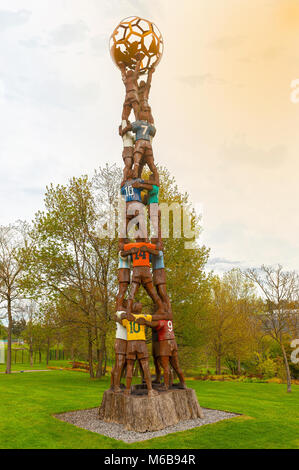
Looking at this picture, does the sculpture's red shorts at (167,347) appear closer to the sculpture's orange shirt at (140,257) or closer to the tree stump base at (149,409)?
the tree stump base at (149,409)

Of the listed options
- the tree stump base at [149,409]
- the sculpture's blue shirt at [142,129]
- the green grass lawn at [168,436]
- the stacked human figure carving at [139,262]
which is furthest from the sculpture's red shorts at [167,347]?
the sculpture's blue shirt at [142,129]

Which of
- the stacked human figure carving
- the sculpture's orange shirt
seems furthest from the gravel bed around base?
the sculpture's orange shirt

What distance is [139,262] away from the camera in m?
10.4

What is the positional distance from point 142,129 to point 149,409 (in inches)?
323

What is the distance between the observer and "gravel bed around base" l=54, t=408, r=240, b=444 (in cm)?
825

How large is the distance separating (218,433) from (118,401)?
2.67 m

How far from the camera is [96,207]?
874 inches

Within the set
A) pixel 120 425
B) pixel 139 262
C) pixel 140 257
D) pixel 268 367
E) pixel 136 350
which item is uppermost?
pixel 140 257

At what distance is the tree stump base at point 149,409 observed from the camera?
8.71 metres

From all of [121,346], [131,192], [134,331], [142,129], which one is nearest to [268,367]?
[121,346]

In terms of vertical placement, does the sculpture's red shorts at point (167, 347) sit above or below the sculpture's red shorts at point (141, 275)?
below

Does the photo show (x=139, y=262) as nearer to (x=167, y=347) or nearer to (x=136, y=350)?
(x=136, y=350)

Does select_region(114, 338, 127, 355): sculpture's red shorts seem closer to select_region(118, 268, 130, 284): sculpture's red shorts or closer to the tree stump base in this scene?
the tree stump base
